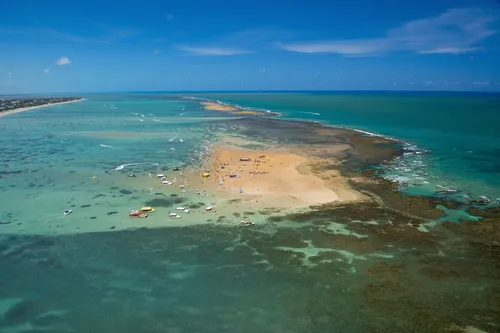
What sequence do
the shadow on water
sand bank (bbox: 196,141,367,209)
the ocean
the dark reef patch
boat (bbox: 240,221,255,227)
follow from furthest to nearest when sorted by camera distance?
sand bank (bbox: 196,141,367,209), the dark reef patch, boat (bbox: 240,221,255,227), the ocean, the shadow on water

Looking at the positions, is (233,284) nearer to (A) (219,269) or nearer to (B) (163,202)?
(A) (219,269)

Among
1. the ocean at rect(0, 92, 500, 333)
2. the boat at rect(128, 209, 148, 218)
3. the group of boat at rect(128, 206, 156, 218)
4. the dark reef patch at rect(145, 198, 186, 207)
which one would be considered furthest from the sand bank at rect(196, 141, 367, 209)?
the boat at rect(128, 209, 148, 218)

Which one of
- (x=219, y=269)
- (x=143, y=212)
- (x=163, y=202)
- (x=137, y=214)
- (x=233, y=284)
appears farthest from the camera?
(x=163, y=202)

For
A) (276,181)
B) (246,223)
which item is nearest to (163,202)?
(246,223)

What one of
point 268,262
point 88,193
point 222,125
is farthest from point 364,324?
point 222,125

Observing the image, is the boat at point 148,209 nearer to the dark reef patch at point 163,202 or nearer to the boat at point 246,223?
the dark reef patch at point 163,202

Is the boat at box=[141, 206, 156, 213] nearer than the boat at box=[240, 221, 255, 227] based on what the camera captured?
No

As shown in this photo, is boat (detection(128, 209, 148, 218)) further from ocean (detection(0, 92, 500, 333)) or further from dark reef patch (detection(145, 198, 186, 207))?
dark reef patch (detection(145, 198, 186, 207))

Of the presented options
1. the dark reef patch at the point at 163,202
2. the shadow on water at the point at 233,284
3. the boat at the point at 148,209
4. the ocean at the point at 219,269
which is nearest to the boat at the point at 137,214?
the boat at the point at 148,209

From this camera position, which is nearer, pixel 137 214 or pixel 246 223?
pixel 246 223

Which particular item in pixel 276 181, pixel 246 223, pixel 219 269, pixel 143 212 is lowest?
pixel 219 269

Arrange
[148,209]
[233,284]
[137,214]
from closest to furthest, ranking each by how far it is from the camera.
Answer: [233,284], [137,214], [148,209]
